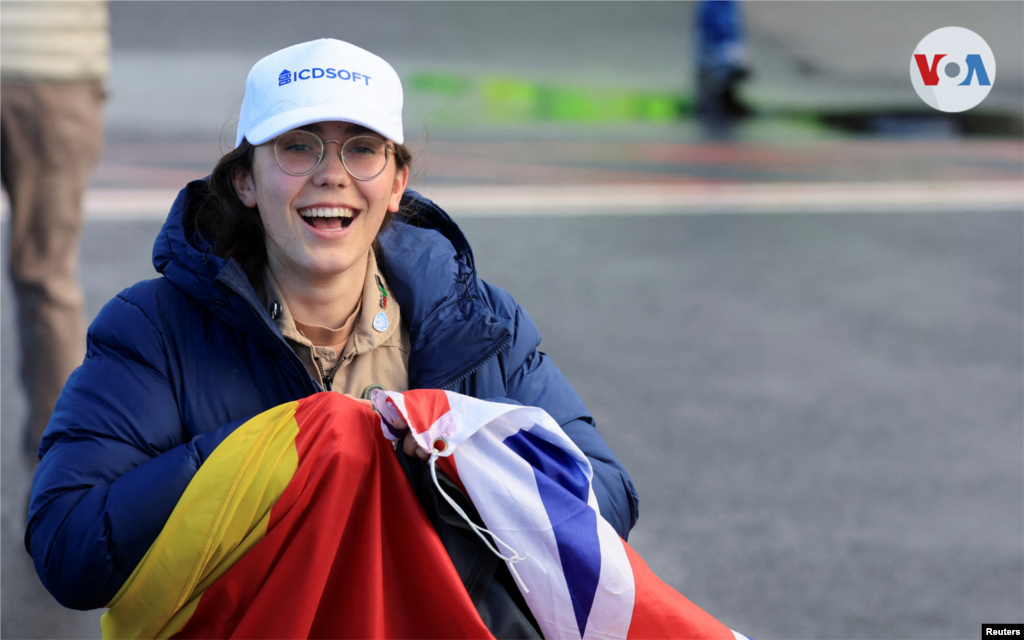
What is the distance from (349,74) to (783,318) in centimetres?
446

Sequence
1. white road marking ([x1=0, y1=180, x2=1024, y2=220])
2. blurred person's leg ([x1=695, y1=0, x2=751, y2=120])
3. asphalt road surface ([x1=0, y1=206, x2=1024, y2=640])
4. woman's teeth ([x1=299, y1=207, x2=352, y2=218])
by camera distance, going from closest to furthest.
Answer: woman's teeth ([x1=299, y1=207, x2=352, y2=218]) → asphalt road surface ([x1=0, y1=206, x2=1024, y2=640]) → white road marking ([x1=0, y1=180, x2=1024, y2=220]) → blurred person's leg ([x1=695, y1=0, x2=751, y2=120])

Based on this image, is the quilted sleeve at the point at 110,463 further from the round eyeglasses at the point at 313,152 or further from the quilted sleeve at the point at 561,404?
the quilted sleeve at the point at 561,404

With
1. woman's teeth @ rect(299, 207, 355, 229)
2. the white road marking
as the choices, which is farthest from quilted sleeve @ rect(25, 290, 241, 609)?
the white road marking

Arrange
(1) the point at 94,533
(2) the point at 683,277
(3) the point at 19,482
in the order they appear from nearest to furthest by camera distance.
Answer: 1. (1) the point at 94,533
2. (3) the point at 19,482
3. (2) the point at 683,277

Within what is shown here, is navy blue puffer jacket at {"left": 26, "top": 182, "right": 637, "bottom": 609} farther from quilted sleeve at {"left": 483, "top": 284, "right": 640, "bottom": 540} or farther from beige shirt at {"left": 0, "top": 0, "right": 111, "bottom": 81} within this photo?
beige shirt at {"left": 0, "top": 0, "right": 111, "bottom": 81}

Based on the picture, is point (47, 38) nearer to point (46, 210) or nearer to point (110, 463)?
point (46, 210)

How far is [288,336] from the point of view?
7.41ft

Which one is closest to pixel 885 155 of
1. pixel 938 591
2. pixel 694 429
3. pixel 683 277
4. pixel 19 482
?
pixel 683 277

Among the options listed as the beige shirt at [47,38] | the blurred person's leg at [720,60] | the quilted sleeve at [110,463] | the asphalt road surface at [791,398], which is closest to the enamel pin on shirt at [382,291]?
the quilted sleeve at [110,463]

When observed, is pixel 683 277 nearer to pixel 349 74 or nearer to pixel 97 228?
pixel 97 228

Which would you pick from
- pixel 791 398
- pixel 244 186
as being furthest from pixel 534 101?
pixel 244 186

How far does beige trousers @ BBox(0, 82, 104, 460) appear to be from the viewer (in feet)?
13.0

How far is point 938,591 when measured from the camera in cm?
386

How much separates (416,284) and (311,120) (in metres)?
0.45
